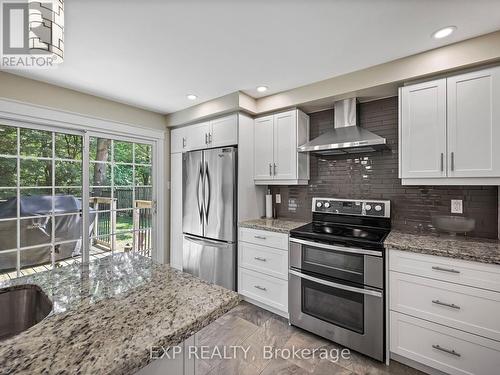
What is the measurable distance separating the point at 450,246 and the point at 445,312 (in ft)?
1.52

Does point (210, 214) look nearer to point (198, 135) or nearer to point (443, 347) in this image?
point (198, 135)

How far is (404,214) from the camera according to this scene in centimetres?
232

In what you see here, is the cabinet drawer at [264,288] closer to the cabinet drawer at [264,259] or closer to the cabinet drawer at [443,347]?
the cabinet drawer at [264,259]

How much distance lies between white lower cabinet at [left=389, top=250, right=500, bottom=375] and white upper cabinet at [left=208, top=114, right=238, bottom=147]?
2.07 meters

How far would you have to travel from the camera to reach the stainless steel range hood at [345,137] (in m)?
2.21

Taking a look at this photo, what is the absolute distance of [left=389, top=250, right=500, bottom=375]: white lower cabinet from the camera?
1.50m

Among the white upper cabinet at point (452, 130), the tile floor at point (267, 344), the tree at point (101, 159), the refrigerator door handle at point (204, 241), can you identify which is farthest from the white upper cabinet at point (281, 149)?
the tree at point (101, 159)

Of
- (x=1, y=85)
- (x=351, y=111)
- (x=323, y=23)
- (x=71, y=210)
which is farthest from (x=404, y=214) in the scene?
(x=1, y=85)

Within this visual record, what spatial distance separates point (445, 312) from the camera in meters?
1.63

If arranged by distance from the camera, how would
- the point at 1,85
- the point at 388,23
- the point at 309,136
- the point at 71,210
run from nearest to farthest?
the point at 388,23, the point at 1,85, the point at 71,210, the point at 309,136

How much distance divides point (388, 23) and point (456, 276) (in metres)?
1.79

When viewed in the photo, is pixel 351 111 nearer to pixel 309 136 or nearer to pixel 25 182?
pixel 309 136

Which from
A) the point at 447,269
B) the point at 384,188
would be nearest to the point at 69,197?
the point at 384,188

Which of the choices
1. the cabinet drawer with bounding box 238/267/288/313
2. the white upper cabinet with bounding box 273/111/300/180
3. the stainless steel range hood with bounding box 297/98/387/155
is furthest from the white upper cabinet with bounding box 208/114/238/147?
the cabinet drawer with bounding box 238/267/288/313
